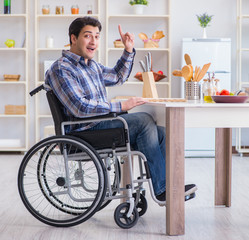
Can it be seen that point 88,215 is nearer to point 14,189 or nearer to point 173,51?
point 14,189

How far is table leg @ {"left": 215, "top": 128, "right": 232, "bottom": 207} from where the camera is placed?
2869 mm

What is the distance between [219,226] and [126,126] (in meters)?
0.72

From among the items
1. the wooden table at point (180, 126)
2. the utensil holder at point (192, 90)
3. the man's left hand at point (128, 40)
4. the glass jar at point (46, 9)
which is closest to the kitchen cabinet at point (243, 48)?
the glass jar at point (46, 9)

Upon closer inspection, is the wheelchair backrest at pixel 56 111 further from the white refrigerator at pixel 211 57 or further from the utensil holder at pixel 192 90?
the white refrigerator at pixel 211 57

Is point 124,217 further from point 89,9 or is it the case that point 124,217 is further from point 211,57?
point 89,9

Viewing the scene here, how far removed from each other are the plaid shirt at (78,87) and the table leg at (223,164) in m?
0.77

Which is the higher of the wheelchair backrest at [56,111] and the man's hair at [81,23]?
the man's hair at [81,23]

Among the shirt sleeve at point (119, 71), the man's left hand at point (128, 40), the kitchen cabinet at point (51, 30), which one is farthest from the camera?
the kitchen cabinet at point (51, 30)

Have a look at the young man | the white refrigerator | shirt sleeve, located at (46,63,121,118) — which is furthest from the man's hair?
the white refrigerator

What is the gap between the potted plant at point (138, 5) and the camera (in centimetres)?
574

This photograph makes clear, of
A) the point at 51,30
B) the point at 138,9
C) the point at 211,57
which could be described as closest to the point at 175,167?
the point at 211,57

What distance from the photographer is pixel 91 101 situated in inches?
92.9

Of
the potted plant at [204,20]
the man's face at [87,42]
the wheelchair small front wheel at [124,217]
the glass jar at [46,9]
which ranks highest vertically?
the glass jar at [46,9]

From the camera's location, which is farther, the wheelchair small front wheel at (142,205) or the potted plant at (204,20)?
the potted plant at (204,20)
